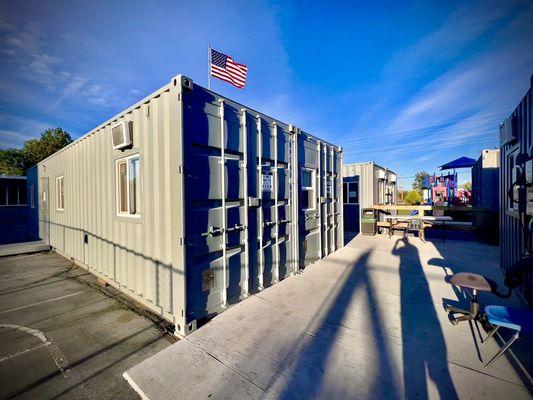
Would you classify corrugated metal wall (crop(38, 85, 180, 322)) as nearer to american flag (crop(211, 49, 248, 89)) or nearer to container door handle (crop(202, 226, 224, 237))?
container door handle (crop(202, 226, 224, 237))

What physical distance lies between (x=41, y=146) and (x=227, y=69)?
118ft

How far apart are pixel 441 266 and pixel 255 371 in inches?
238

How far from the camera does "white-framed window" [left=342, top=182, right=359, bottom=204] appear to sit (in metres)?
13.5

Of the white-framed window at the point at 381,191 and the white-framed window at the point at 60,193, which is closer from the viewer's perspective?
the white-framed window at the point at 60,193

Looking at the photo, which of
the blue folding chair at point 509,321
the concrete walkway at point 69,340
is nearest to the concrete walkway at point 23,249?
the concrete walkway at point 69,340

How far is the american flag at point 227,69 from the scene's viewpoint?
209 inches

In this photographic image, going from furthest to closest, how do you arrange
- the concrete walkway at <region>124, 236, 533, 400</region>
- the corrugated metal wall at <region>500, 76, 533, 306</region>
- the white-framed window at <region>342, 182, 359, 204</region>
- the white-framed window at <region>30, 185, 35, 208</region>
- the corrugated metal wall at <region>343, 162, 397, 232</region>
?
the white-framed window at <region>342, 182, 359, 204</region>
the corrugated metal wall at <region>343, 162, 397, 232</region>
the white-framed window at <region>30, 185, 35, 208</region>
the corrugated metal wall at <region>500, 76, 533, 306</region>
the concrete walkway at <region>124, 236, 533, 400</region>

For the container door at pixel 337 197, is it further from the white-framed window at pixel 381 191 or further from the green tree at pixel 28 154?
the green tree at pixel 28 154

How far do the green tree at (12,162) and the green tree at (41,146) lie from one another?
616mm

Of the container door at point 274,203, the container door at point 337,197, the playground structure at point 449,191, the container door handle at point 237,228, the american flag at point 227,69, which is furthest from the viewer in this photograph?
the playground structure at point 449,191

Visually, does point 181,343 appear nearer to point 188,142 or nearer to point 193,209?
point 193,209

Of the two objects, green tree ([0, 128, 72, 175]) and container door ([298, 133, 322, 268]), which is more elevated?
green tree ([0, 128, 72, 175])

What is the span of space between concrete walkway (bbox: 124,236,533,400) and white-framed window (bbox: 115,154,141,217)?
2485 millimetres

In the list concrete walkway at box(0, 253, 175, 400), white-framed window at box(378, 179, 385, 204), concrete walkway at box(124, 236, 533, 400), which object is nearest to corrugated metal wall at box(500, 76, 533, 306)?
concrete walkway at box(124, 236, 533, 400)
